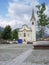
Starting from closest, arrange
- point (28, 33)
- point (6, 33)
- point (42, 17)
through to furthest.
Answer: point (42, 17) < point (6, 33) < point (28, 33)

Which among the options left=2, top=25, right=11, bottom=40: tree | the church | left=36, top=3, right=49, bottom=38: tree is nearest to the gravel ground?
left=36, top=3, right=49, bottom=38: tree

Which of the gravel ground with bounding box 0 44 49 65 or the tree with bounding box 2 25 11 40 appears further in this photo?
the tree with bounding box 2 25 11 40

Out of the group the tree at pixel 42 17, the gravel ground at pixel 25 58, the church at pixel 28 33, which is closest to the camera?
the gravel ground at pixel 25 58

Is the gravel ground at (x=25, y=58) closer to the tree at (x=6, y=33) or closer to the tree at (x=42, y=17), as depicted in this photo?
the tree at (x=42, y=17)

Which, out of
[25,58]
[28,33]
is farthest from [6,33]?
[25,58]

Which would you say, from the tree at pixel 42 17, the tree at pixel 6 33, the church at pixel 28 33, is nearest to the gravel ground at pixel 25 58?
the tree at pixel 42 17

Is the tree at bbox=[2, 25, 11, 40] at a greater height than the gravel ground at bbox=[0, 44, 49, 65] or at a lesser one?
greater

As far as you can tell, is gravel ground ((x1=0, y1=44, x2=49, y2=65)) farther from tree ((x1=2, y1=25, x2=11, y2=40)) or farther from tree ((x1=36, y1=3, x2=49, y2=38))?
tree ((x1=2, y1=25, x2=11, y2=40))

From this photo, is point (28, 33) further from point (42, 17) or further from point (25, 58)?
point (25, 58)

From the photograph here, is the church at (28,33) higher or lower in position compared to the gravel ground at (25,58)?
higher

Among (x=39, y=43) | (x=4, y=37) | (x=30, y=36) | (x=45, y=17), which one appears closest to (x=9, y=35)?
(x=4, y=37)

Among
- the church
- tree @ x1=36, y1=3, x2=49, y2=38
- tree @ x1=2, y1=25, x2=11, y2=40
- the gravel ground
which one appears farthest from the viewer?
the church

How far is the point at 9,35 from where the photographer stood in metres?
94.6

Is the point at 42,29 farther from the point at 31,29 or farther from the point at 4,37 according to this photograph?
the point at 31,29
